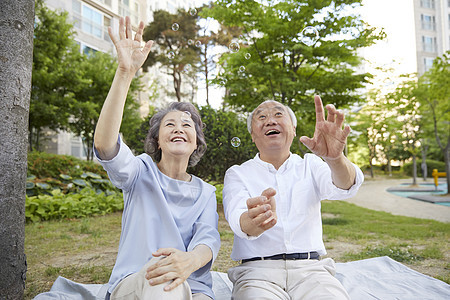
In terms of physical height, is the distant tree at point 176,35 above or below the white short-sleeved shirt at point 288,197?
above

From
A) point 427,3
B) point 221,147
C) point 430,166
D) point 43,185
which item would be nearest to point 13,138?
point 221,147

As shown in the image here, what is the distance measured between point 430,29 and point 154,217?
47.8 m

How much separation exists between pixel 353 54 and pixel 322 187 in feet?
27.9

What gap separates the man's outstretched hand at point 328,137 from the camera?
1.75m

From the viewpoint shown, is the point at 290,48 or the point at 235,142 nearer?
the point at 235,142

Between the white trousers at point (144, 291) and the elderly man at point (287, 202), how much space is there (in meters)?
0.39

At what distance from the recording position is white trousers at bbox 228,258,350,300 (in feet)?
6.12

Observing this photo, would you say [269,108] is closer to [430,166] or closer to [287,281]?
[287,281]

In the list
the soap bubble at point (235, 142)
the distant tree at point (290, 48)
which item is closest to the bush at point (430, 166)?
the distant tree at point (290, 48)

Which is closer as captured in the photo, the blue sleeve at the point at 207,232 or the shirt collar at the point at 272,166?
the blue sleeve at the point at 207,232

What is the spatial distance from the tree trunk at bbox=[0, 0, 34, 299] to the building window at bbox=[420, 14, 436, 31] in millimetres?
47208

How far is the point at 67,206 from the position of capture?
679 cm

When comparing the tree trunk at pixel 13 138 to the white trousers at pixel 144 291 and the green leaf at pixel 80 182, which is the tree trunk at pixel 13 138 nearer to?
the white trousers at pixel 144 291

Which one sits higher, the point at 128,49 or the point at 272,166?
the point at 128,49
